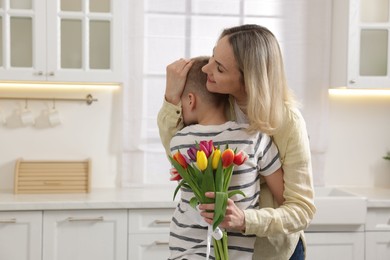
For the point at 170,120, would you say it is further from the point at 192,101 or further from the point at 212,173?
the point at 212,173

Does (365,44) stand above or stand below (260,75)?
above

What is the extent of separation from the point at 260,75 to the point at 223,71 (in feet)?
0.31

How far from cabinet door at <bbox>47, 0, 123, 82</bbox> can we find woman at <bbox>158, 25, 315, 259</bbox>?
1.66 meters

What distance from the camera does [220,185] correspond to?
1.32 m

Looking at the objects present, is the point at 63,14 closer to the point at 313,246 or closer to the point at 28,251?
the point at 28,251

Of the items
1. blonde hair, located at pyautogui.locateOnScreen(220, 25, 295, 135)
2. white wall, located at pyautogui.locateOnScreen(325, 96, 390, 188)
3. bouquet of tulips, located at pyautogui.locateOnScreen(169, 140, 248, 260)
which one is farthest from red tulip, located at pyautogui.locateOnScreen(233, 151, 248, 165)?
white wall, located at pyautogui.locateOnScreen(325, 96, 390, 188)

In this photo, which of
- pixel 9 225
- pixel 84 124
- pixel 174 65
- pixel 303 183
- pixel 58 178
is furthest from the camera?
pixel 84 124

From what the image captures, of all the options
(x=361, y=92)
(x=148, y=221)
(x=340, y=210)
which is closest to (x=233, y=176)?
(x=148, y=221)

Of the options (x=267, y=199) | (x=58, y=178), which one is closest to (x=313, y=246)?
(x=58, y=178)

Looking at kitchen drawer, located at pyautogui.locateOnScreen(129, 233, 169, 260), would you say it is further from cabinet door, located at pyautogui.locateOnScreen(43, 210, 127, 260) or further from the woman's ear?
the woman's ear

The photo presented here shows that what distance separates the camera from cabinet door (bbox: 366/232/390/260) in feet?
9.93

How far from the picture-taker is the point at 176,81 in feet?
4.97

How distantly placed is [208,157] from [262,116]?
0.17 metres

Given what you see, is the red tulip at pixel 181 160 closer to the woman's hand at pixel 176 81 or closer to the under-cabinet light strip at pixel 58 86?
the woman's hand at pixel 176 81
